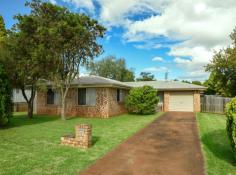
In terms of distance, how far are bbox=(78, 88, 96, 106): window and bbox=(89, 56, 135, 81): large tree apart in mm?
30792

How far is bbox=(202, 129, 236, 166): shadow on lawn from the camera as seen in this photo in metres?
6.83

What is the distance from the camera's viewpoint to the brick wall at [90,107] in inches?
714

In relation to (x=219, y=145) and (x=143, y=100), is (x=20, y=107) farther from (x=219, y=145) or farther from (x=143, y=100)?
(x=219, y=145)

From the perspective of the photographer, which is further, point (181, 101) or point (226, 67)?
point (181, 101)

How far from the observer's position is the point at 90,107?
18656mm

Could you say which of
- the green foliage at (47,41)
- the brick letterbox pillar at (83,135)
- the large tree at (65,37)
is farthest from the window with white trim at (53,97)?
the brick letterbox pillar at (83,135)

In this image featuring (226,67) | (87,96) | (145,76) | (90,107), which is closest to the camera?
(90,107)

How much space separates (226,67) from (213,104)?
4679 mm

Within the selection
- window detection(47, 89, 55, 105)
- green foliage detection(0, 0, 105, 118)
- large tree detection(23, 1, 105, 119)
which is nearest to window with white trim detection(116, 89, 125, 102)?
large tree detection(23, 1, 105, 119)

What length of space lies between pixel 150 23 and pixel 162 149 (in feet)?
55.4

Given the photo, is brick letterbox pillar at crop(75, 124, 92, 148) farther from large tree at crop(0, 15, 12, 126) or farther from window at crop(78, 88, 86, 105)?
window at crop(78, 88, 86, 105)

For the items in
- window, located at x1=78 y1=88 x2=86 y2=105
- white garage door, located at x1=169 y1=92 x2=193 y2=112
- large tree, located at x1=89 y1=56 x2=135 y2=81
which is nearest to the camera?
window, located at x1=78 y1=88 x2=86 y2=105

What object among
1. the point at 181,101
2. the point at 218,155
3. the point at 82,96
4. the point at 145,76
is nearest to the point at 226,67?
the point at 181,101

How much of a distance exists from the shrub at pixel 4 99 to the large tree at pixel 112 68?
1496 inches
